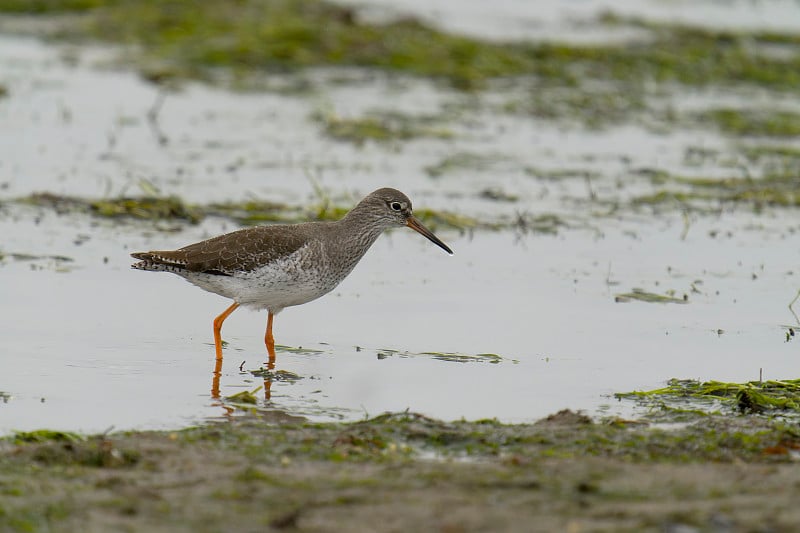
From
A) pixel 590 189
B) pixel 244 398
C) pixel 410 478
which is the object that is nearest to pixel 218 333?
pixel 244 398

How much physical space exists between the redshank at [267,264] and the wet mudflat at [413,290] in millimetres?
424

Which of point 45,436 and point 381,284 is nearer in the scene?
point 45,436

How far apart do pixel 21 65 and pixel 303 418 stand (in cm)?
1403

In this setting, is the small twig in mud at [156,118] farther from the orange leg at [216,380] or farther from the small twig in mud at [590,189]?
the orange leg at [216,380]

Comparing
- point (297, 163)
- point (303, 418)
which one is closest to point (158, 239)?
point (297, 163)

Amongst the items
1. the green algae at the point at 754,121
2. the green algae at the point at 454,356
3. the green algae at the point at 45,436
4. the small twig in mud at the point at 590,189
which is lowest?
the green algae at the point at 45,436

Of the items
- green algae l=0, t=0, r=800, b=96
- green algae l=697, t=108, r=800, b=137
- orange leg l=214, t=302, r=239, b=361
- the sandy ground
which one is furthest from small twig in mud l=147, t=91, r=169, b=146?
the sandy ground

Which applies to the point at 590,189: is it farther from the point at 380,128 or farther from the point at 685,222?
the point at 380,128

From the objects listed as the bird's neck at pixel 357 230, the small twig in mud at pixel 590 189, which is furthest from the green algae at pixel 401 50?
the bird's neck at pixel 357 230

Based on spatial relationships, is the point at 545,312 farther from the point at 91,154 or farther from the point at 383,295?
the point at 91,154

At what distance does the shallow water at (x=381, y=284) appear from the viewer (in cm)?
830

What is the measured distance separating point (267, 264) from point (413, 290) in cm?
215

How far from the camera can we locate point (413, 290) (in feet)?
36.0

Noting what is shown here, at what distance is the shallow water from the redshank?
1.36ft
